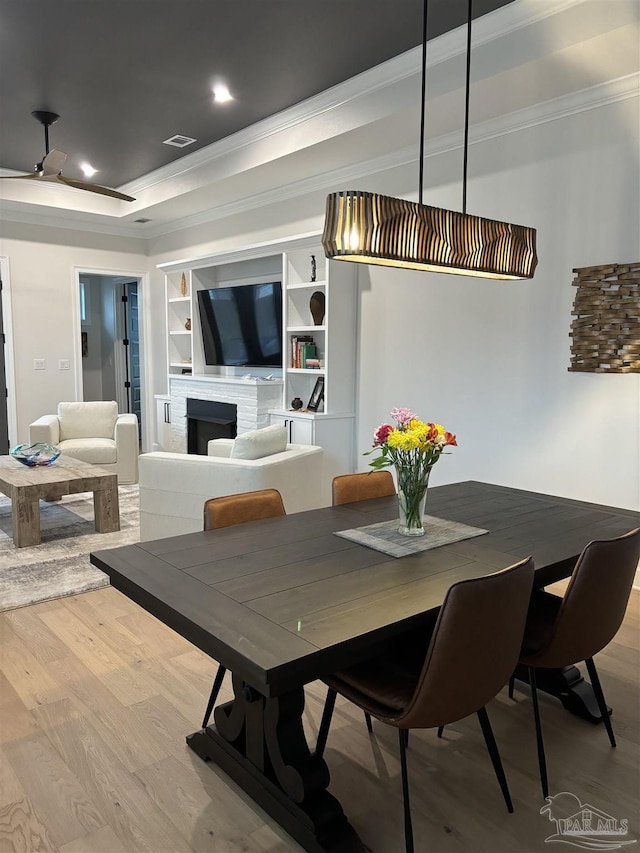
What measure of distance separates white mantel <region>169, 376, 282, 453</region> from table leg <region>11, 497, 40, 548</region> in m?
2.03

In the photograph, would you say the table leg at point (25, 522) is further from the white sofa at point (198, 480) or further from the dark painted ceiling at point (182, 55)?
the dark painted ceiling at point (182, 55)

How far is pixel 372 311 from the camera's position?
5.20m

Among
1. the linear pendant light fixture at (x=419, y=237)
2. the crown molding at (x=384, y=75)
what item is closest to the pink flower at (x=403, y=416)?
the linear pendant light fixture at (x=419, y=237)

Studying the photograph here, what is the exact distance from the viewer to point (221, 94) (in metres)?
4.30

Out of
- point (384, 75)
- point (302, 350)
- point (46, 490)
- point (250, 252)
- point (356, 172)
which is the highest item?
point (384, 75)

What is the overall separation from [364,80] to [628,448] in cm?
278

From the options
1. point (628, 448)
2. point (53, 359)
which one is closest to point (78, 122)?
point (53, 359)

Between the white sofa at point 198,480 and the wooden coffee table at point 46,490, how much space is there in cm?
63

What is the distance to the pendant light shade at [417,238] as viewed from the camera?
2.16 m

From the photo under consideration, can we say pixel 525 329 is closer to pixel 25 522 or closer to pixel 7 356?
pixel 25 522

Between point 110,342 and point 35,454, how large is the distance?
4.68 metres
